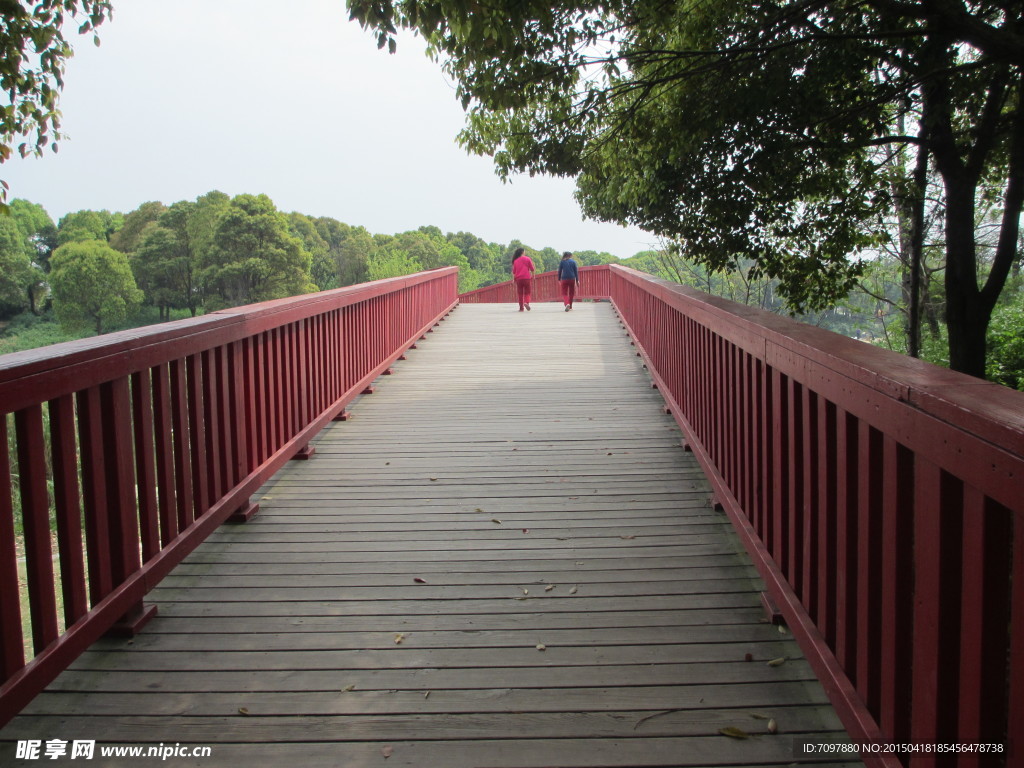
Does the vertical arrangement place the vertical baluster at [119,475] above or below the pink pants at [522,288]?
below

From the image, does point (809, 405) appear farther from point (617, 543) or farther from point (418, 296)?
point (418, 296)

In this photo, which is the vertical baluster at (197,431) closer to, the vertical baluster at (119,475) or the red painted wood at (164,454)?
the red painted wood at (164,454)

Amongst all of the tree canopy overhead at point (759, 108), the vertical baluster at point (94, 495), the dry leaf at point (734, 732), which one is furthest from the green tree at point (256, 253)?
the dry leaf at point (734, 732)

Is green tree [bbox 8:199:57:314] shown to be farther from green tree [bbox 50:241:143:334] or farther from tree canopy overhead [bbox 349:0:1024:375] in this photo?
tree canopy overhead [bbox 349:0:1024:375]

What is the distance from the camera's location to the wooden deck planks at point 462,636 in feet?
7.34

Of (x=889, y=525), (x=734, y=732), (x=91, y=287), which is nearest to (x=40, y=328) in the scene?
(x=91, y=287)

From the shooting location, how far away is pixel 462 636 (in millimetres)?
2834

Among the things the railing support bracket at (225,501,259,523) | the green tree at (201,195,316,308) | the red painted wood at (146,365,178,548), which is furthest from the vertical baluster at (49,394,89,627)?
the green tree at (201,195,316,308)

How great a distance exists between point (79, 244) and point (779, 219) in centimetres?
7664

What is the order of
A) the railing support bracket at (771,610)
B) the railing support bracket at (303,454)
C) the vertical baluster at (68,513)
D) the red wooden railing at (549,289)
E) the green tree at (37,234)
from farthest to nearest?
the green tree at (37,234) < the red wooden railing at (549,289) < the railing support bracket at (303,454) < the railing support bracket at (771,610) < the vertical baluster at (68,513)

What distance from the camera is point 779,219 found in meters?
8.72

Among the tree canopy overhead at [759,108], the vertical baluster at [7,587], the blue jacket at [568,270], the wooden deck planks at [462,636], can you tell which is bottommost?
the wooden deck planks at [462,636]

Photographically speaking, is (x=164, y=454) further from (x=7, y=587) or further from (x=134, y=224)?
(x=134, y=224)

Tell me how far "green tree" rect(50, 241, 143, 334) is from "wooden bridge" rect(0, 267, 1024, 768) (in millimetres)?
71416
